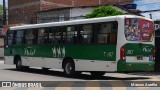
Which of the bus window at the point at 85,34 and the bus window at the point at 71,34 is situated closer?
the bus window at the point at 85,34

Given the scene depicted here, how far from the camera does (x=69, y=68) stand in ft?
66.3

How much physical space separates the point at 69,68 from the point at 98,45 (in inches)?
102

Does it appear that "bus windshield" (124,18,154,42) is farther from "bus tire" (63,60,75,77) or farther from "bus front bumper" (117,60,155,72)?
"bus tire" (63,60,75,77)

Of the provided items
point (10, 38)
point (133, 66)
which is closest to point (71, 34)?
point (133, 66)

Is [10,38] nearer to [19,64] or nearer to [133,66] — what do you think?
[19,64]

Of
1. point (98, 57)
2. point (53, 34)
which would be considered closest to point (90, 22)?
point (98, 57)

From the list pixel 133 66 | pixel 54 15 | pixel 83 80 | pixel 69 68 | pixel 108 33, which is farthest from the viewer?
pixel 54 15

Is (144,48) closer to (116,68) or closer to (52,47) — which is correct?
(116,68)

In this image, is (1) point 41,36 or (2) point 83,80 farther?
(1) point 41,36

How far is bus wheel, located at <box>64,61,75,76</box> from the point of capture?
1986 centimetres

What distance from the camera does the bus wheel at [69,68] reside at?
19859 millimetres

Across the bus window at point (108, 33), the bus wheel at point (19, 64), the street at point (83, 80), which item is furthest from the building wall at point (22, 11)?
the bus window at point (108, 33)

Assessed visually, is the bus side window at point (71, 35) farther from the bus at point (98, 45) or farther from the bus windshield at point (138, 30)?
the bus windshield at point (138, 30)

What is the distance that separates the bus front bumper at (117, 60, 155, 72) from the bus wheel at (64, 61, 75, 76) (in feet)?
10.3
